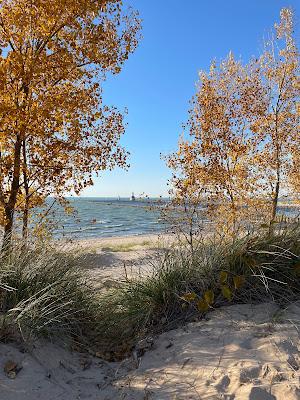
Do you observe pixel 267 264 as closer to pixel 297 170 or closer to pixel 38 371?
pixel 38 371

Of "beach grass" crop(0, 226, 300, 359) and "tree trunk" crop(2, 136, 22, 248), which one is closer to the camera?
"beach grass" crop(0, 226, 300, 359)

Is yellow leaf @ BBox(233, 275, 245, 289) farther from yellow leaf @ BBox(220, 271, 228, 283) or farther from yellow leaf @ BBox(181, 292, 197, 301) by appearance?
yellow leaf @ BBox(181, 292, 197, 301)

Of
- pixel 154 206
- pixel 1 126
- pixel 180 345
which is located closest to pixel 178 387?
pixel 180 345

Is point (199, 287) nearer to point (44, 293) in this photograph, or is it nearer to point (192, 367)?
point (192, 367)

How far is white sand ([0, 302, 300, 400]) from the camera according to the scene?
10.4 ft

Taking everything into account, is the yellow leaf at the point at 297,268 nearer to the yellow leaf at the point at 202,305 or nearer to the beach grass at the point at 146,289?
the beach grass at the point at 146,289

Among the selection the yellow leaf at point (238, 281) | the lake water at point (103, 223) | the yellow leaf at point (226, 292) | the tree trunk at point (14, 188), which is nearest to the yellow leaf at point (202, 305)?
the yellow leaf at point (226, 292)

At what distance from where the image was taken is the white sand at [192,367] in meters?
3.16

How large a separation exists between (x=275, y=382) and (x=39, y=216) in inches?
239

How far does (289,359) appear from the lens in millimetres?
3391

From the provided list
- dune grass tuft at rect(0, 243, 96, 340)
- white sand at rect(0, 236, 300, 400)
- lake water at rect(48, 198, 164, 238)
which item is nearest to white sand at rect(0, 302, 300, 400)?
white sand at rect(0, 236, 300, 400)

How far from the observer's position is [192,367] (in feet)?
11.7

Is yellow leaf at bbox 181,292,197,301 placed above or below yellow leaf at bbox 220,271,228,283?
below

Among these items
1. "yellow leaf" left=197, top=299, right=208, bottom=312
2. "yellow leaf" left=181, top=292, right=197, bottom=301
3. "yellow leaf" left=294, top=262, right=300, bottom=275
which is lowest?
"yellow leaf" left=197, top=299, right=208, bottom=312
